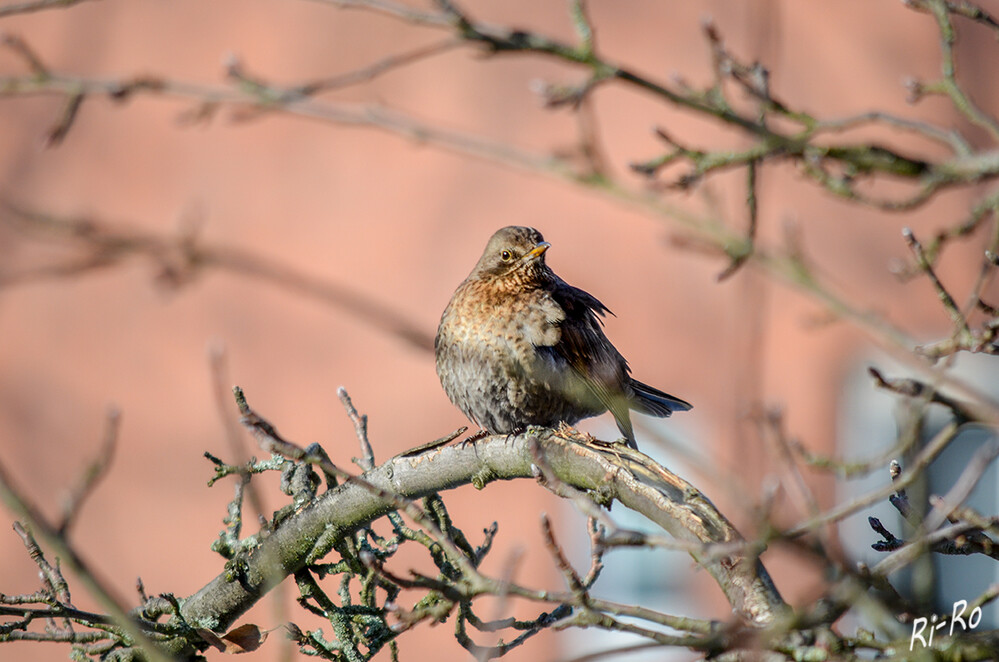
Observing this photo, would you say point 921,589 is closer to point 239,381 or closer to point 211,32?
point 239,381

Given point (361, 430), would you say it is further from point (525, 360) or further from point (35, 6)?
point (35, 6)

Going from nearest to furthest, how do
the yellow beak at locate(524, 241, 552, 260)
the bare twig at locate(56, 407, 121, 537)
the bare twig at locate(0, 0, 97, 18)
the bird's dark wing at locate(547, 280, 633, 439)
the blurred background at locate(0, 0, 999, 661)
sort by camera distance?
the bare twig at locate(56, 407, 121, 537)
the bare twig at locate(0, 0, 97, 18)
the bird's dark wing at locate(547, 280, 633, 439)
the yellow beak at locate(524, 241, 552, 260)
the blurred background at locate(0, 0, 999, 661)

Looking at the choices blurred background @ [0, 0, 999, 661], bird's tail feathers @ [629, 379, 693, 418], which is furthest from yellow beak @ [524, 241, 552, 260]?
blurred background @ [0, 0, 999, 661]

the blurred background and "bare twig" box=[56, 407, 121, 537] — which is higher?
the blurred background

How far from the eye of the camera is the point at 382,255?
7.16 m

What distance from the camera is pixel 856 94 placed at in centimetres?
690

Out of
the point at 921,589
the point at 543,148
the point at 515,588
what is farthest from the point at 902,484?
the point at 543,148

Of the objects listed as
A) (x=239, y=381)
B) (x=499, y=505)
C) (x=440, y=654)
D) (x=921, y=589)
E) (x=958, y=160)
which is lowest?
(x=921, y=589)

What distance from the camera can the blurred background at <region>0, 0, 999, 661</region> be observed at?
6.84m

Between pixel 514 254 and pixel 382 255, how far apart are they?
310 cm

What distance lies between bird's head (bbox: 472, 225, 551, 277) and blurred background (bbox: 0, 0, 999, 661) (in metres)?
2.51

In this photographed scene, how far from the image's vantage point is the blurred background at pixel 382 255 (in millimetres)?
6836

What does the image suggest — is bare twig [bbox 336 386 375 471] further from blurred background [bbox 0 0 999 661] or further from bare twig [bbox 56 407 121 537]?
blurred background [bbox 0 0 999 661]

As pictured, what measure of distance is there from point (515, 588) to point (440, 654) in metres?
5.70
